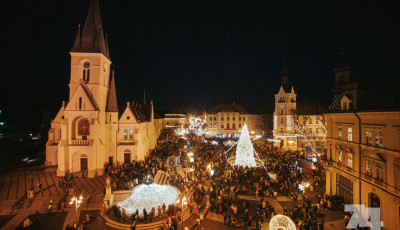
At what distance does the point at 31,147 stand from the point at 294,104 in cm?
5484

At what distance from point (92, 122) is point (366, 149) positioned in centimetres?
2764

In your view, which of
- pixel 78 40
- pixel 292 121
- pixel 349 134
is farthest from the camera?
pixel 292 121

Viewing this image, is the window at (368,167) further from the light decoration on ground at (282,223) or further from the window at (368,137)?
the light decoration on ground at (282,223)

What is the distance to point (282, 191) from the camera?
18.8 meters

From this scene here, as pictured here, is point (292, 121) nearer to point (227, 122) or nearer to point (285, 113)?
point (285, 113)

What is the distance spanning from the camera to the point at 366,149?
14.0 m

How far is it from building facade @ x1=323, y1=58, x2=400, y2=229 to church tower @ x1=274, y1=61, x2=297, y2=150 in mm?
26513

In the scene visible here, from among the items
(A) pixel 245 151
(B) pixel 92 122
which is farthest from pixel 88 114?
(A) pixel 245 151

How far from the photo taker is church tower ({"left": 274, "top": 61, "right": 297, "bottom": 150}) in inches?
1726

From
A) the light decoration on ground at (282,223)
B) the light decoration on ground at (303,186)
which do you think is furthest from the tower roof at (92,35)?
the light decoration on ground at (303,186)

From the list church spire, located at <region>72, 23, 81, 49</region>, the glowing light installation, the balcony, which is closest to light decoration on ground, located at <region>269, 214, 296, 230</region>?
the glowing light installation

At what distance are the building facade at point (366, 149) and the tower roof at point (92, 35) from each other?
28.2m

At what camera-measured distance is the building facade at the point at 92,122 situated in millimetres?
23656

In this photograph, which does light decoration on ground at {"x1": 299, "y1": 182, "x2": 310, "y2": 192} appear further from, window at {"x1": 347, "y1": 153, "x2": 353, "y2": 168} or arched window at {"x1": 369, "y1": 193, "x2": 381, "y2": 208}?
arched window at {"x1": 369, "y1": 193, "x2": 381, "y2": 208}
